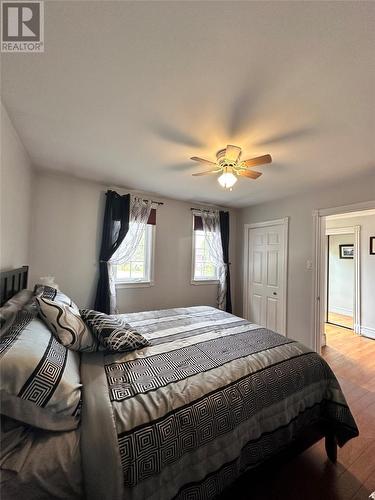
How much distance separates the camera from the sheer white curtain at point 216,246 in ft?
13.6

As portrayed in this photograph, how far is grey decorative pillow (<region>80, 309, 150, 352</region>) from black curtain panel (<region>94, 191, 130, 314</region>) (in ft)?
4.97

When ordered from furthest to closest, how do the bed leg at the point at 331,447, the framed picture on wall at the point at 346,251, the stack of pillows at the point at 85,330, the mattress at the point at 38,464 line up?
the framed picture on wall at the point at 346,251
the bed leg at the point at 331,447
the stack of pillows at the point at 85,330
the mattress at the point at 38,464

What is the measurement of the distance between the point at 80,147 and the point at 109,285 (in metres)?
1.80

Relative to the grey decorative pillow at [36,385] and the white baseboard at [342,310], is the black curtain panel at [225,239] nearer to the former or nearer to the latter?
the white baseboard at [342,310]

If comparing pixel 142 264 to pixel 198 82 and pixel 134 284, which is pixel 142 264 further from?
pixel 198 82

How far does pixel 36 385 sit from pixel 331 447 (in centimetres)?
199

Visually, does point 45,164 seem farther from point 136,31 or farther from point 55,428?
point 55,428

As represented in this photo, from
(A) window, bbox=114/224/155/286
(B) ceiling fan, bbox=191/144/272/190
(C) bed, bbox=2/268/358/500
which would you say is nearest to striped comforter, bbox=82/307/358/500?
(C) bed, bbox=2/268/358/500

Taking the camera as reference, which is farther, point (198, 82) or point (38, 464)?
point (198, 82)

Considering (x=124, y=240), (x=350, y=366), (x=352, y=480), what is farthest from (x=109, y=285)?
(x=350, y=366)

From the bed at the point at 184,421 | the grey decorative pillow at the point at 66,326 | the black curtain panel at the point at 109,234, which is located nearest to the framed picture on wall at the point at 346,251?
the bed at the point at 184,421

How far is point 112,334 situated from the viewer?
146cm

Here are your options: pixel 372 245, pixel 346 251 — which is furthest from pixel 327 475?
pixel 346 251

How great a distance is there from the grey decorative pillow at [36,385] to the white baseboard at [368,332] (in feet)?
16.2
